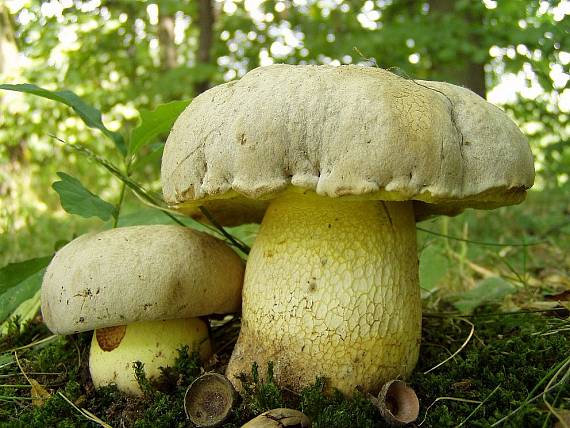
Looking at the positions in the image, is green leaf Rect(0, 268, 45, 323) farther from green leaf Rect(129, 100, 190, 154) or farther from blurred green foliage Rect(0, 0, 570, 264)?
blurred green foliage Rect(0, 0, 570, 264)

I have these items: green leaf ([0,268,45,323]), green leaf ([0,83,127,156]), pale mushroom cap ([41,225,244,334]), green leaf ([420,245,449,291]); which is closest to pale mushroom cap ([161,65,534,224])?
pale mushroom cap ([41,225,244,334])

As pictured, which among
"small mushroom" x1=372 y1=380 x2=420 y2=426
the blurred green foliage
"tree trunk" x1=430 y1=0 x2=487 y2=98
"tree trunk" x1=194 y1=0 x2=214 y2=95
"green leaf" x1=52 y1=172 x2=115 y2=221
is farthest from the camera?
"tree trunk" x1=194 y1=0 x2=214 y2=95

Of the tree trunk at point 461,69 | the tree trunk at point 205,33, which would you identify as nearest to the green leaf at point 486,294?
the tree trunk at point 461,69

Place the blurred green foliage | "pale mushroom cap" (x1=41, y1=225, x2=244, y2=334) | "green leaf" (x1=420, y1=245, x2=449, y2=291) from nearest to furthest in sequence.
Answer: "pale mushroom cap" (x1=41, y1=225, x2=244, y2=334), "green leaf" (x1=420, y1=245, x2=449, y2=291), the blurred green foliage

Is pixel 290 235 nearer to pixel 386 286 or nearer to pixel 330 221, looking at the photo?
pixel 330 221

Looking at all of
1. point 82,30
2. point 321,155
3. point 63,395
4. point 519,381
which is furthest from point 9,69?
point 519,381

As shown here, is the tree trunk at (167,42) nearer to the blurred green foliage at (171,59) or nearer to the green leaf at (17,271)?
the blurred green foliage at (171,59)
